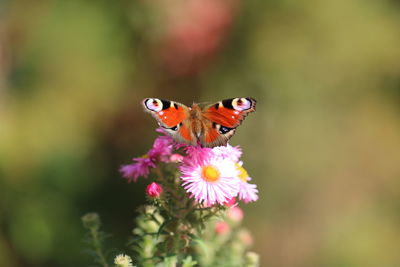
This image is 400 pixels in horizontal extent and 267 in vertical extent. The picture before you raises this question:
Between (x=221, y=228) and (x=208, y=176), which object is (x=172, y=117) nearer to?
A: (x=208, y=176)

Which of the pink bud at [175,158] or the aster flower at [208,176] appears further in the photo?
the pink bud at [175,158]

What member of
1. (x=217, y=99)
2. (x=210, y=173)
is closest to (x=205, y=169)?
(x=210, y=173)

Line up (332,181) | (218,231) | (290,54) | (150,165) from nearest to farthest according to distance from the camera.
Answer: (150,165) → (218,231) → (290,54) → (332,181)

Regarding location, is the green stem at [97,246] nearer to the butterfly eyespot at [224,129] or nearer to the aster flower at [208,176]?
the aster flower at [208,176]

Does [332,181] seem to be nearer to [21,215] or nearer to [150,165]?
[21,215]

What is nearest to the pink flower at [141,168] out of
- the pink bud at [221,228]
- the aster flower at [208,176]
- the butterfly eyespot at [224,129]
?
the aster flower at [208,176]

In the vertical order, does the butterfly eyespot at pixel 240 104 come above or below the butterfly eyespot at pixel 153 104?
above

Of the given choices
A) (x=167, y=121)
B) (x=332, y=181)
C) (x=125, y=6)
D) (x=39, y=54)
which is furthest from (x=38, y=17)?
(x=167, y=121)
